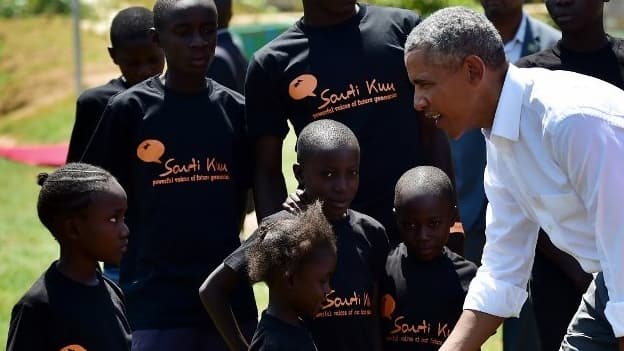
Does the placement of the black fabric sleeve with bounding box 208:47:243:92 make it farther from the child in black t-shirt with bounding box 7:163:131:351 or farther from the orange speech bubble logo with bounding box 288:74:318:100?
the child in black t-shirt with bounding box 7:163:131:351

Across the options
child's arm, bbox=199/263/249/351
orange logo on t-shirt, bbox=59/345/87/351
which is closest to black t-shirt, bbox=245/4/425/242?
child's arm, bbox=199/263/249/351

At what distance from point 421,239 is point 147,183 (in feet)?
3.96

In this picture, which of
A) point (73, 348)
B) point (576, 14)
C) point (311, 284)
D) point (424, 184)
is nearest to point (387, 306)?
point (424, 184)

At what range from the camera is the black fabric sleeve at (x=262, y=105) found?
17.3 ft

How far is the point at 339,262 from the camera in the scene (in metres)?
4.90

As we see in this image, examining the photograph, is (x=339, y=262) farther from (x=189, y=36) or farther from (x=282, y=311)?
(x=189, y=36)

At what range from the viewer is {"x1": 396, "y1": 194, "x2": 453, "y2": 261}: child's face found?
5047 mm

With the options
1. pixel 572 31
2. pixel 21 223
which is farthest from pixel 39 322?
pixel 21 223

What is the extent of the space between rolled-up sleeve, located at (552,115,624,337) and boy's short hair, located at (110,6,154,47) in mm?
3056

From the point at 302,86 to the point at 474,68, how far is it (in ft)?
4.38

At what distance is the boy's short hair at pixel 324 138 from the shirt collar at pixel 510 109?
97 centimetres

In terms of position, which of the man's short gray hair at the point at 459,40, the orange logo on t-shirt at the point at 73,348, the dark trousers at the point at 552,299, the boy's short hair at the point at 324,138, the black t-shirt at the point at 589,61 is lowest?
the dark trousers at the point at 552,299

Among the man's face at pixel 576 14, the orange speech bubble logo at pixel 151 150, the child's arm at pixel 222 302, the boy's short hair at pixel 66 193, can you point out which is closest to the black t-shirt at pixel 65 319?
the boy's short hair at pixel 66 193

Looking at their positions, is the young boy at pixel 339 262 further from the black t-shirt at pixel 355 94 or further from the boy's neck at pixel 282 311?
the boy's neck at pixel 282 311
